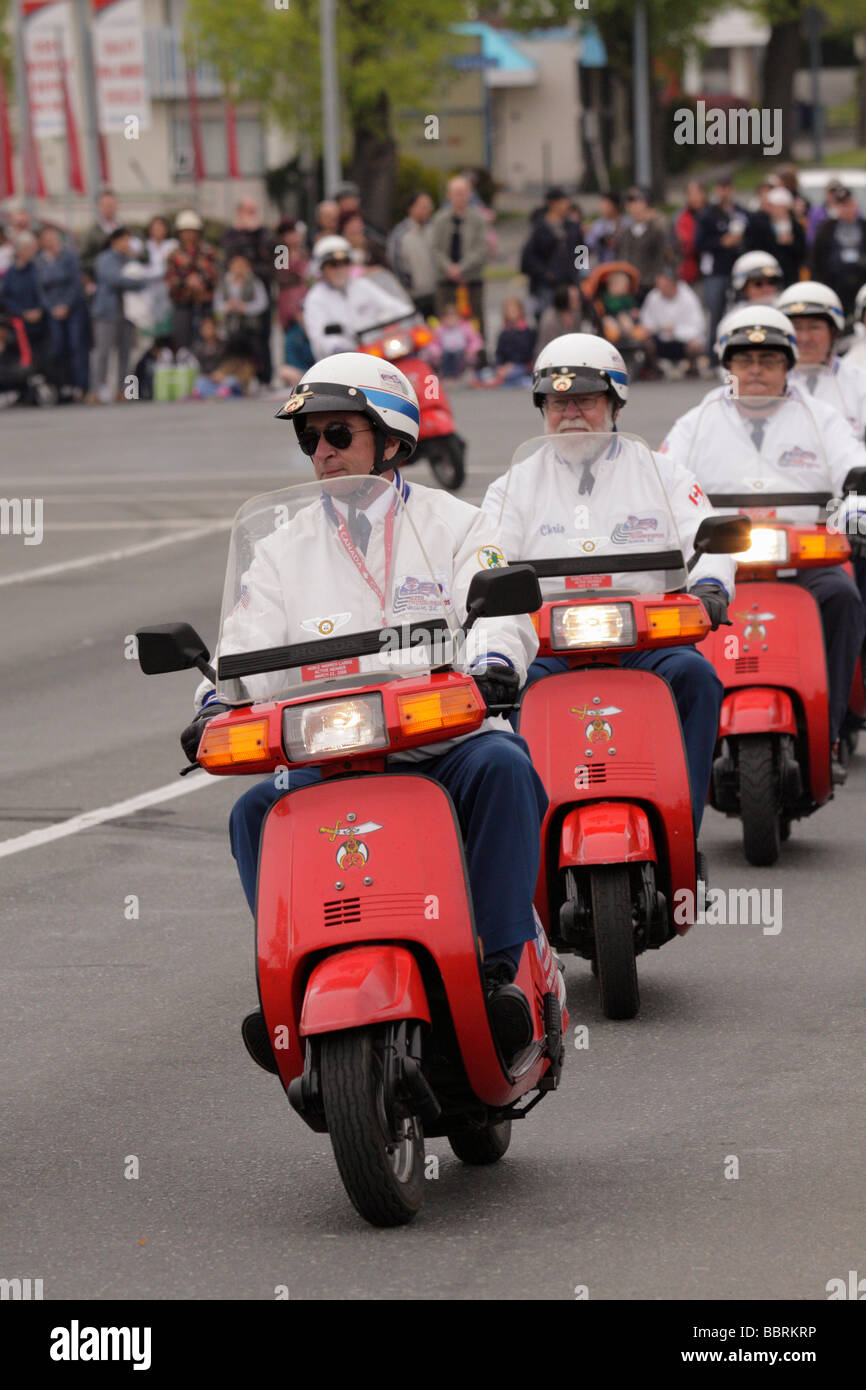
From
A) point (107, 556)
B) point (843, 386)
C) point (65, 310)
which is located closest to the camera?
point (843, 386)

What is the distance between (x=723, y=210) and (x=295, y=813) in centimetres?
2492

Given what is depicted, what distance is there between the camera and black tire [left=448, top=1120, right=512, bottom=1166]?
5.99 metres

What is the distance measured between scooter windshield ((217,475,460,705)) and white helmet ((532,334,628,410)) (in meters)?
2.14

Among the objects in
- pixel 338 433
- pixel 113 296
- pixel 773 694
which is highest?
pixel 338 433

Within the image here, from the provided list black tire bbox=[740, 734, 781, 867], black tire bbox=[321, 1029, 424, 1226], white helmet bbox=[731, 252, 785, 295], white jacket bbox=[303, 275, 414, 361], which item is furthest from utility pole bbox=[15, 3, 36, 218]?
black tire bbox=[321, 1029, 424, 1226]

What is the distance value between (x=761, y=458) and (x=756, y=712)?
1.30 meters

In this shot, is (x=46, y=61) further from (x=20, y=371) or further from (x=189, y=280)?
(x=189, y=280)

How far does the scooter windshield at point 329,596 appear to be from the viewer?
571 cm

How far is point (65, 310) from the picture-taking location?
29.6 m

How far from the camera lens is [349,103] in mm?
54938

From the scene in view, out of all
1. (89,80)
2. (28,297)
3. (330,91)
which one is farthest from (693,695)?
(89,80)

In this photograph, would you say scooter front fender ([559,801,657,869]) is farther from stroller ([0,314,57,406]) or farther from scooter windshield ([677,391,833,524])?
stroller ([0,314,57,406])

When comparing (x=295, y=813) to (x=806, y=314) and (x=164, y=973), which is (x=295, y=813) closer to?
(x=164, y=973)

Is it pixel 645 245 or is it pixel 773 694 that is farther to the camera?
pixel 645 245
